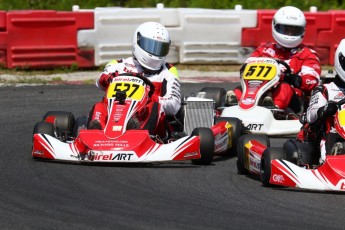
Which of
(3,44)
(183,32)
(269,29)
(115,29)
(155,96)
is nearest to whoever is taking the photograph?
(155,96)

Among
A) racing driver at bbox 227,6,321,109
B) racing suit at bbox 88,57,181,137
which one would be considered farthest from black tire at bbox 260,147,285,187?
racing driver at bbox 227,6,321,109

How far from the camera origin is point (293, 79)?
39.3 ft

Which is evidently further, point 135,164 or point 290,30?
point 290,30

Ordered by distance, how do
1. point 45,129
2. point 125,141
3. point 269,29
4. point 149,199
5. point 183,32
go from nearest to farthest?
point 149,199
point 125,141
point 45,129
point 183,32
point 269,29

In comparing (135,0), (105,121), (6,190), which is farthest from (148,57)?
(135,0)

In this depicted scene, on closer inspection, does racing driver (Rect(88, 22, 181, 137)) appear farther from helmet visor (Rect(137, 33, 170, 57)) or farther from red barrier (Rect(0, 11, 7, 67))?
red barrier (Rect(0, 11, 7, 67))

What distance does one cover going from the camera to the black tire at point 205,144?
9320mm

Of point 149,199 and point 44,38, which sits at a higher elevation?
point 149,199

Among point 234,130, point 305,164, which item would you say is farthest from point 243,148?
point 234,130

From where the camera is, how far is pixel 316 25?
1675 centimetres

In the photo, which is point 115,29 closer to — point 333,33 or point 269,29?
point 269,29

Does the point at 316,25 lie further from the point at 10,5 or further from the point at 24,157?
the point at 24,157

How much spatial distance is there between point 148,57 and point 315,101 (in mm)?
2233

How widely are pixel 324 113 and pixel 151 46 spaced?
8.26 ft
